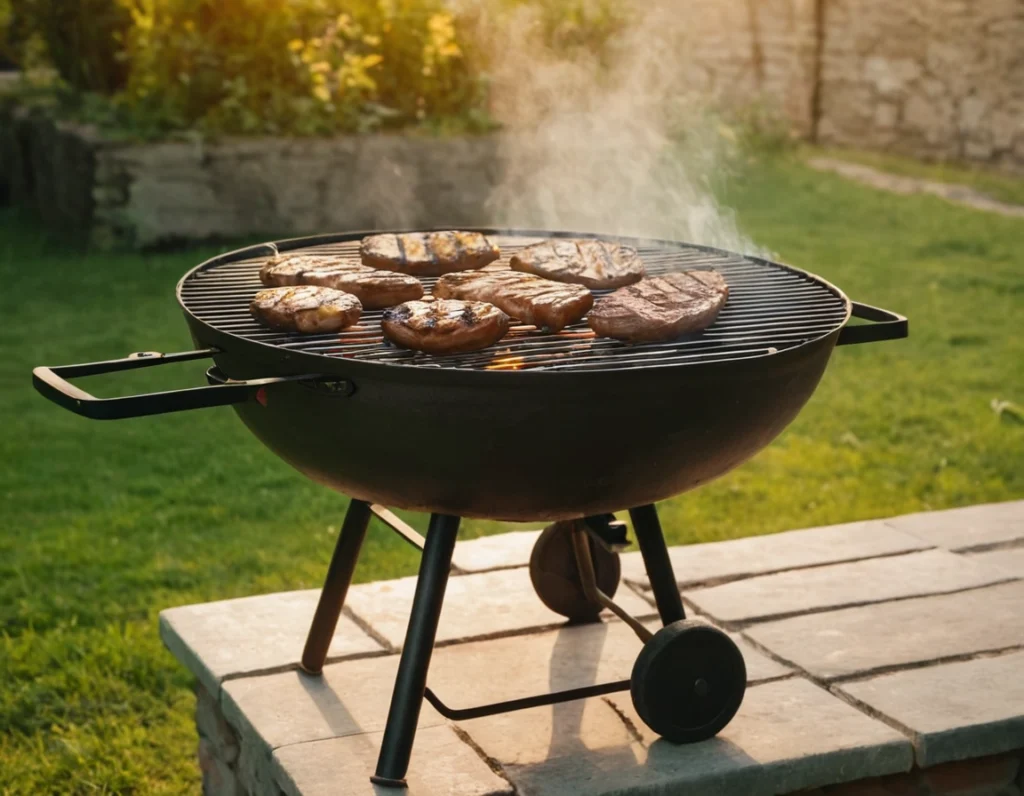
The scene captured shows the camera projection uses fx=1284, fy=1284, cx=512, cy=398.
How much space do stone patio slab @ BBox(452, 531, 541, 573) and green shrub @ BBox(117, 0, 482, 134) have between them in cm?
487

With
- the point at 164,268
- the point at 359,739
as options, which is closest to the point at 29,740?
the point at 359,739

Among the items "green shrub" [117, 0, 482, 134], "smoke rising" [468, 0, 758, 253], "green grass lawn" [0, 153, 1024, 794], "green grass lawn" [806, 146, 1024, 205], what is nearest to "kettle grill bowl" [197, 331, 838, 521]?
"green grass lawn" [0, 153, 1024, 794]

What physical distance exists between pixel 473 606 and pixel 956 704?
1093 millimetres

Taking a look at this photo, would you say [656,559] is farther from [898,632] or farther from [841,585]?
[841,585]

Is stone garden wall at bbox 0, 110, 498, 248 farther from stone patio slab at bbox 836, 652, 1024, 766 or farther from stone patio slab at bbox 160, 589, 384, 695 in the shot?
stone patio slab at bbox 836, 652, 1024, 766

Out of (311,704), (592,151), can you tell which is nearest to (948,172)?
(592,151)

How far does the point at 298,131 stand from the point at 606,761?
238 inches

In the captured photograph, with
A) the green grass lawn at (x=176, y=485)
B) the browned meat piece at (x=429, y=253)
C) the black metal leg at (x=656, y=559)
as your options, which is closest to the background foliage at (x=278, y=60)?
the green grass lawn at (x=176, y=485)

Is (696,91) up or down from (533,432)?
down

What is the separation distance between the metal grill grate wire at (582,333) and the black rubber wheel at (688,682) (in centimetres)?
51

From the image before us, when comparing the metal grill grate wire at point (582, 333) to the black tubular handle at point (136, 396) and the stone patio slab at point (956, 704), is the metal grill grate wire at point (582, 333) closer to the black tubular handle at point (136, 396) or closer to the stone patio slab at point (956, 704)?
the black tubular handle at point (136, 396)

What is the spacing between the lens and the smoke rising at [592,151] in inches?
318

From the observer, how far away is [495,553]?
3.32 m

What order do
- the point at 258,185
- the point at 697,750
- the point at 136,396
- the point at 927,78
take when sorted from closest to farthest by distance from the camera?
the point at 136,396 → the point at 697,750 → the point at 258,185 → the point at 927,78
